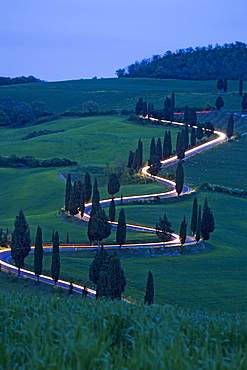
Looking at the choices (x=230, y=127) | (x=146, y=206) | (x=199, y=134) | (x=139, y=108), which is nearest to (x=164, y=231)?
(x=146, y=206)

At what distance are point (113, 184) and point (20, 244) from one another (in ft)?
116

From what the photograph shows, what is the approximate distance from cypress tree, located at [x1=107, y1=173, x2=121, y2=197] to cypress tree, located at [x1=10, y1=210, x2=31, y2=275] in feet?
110

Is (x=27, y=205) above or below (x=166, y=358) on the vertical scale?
below

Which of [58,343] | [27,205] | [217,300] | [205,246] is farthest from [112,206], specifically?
[58,343]

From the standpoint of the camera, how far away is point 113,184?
91.6 metres

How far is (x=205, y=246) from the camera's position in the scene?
68562 mm

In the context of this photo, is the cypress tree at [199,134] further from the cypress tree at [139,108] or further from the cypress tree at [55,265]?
the cypress tree at [55,265]

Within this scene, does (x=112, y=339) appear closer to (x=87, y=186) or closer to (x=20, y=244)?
(x=20, y=244)

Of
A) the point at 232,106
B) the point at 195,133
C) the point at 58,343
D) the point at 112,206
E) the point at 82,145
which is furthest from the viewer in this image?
the point at 232,106

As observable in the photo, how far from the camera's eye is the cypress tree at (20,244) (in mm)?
56969

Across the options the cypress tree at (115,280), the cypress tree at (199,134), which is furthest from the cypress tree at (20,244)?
the cypress tree at (199,134)

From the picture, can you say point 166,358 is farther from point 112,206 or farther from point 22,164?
point 22,164

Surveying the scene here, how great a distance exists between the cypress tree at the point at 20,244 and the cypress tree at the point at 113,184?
Result: 33520mm

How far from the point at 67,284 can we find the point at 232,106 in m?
117
